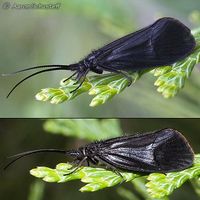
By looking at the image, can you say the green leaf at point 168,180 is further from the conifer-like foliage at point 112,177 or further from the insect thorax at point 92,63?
the insect thorax at point 92,63

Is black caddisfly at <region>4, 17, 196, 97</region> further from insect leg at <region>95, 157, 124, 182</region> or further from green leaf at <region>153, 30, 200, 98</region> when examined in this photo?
insect leg at <region>95, 157, 124, 182</region>

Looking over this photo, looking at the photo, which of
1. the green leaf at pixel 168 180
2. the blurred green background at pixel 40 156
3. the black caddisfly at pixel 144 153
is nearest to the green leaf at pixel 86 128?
the blurred green background at pixel 40 156

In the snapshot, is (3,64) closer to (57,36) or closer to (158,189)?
(57,36)

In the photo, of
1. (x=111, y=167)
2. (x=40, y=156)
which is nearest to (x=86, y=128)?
(x=40, y=156)

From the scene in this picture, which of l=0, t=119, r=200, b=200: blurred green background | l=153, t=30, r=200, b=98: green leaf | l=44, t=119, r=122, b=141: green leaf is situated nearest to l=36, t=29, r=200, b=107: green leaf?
l=153, t=30, r=200, b=98: green leaf

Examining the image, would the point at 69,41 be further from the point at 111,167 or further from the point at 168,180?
the point at 168,180
